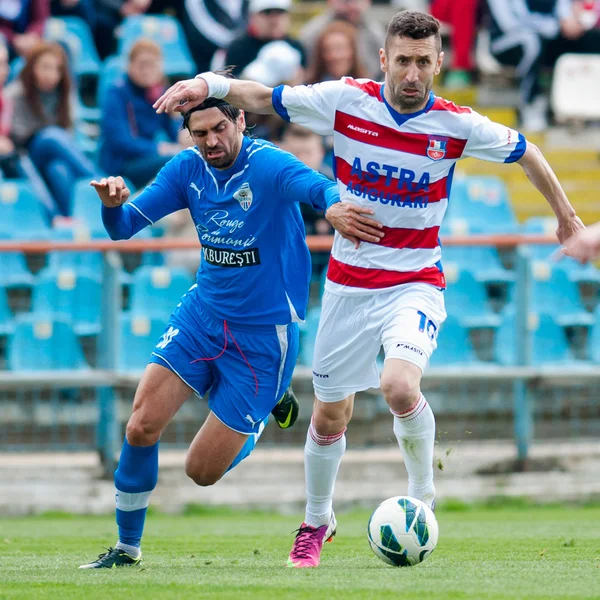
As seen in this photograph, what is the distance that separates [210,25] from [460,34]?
3.35 metres

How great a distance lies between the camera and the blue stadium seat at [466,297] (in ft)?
35.6

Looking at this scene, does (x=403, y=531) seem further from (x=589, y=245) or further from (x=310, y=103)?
(x=310, y=103)

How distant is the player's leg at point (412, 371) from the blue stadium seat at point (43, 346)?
4414 mm

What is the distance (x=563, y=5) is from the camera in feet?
51.1

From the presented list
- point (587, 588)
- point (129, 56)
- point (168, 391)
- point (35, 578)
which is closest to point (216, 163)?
point (168, 391)

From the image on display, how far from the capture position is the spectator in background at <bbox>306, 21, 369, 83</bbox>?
12305 millimetres

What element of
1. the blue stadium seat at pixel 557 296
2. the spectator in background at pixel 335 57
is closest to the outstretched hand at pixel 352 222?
the blue stadium seat at pixel 557 296

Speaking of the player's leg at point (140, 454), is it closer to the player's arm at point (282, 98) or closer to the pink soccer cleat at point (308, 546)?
the pink soccer cleat at point (308, 546)

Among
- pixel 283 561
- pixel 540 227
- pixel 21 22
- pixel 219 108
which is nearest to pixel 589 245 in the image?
pixel 219 108

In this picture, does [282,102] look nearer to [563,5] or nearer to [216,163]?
[216,163]

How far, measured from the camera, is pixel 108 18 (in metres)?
15.0

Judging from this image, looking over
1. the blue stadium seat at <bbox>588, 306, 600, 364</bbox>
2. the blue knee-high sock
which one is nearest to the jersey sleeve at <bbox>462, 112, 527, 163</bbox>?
the blue knee-high sock

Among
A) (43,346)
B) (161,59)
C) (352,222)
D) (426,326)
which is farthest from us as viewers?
(161,59)

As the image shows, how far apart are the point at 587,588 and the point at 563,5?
454 inches
